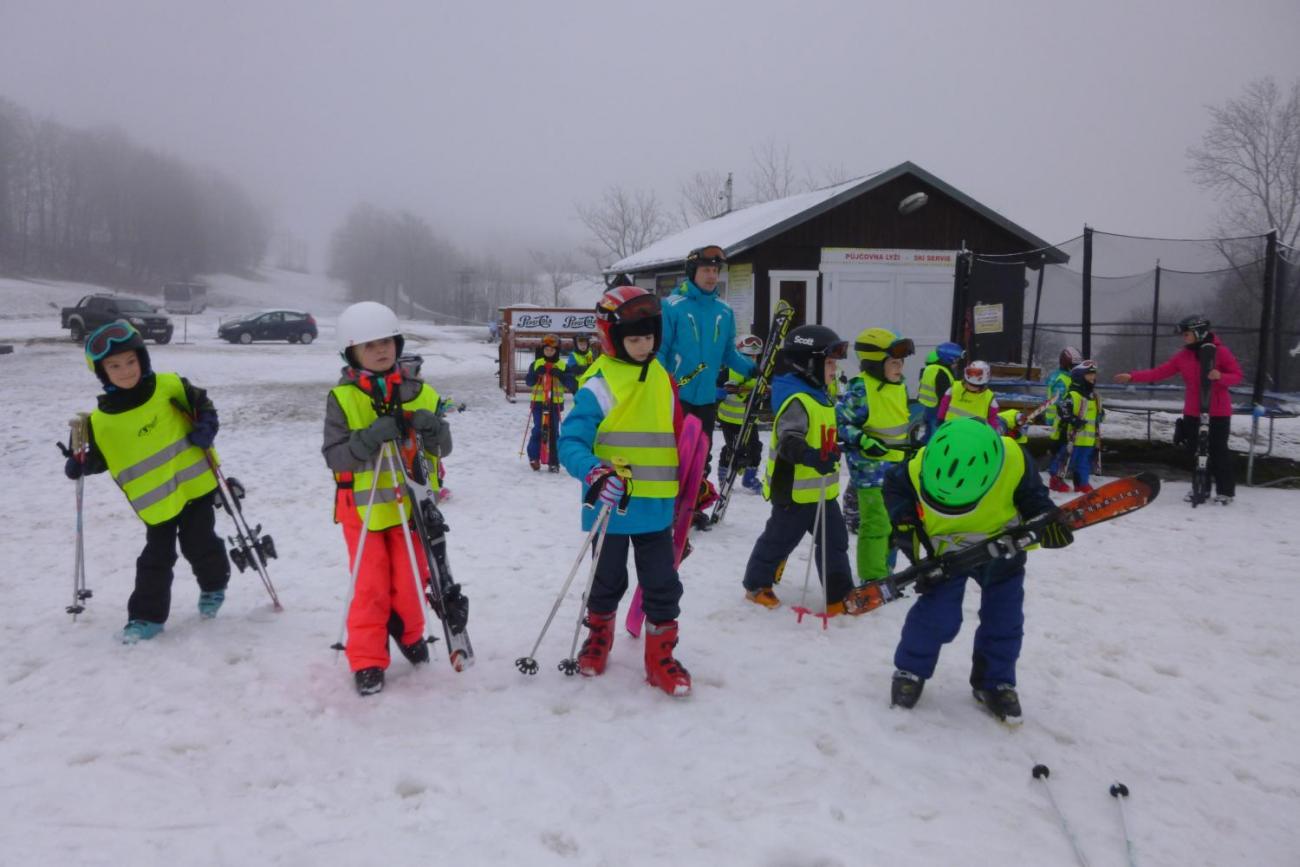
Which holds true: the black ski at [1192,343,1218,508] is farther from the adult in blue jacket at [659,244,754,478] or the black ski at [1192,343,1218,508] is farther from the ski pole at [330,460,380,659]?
the ski pole at [330,460,380,659]

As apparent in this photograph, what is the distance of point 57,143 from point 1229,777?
3892 inches

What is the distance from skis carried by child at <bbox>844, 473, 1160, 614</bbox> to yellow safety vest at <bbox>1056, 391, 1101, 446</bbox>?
603 cm

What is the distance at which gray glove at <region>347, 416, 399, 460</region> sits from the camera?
12.1ft

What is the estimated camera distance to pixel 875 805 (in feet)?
10.1

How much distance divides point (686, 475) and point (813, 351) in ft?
4.54

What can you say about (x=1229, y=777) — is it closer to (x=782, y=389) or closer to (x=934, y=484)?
(x=934, y=484)

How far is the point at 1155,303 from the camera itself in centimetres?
1238

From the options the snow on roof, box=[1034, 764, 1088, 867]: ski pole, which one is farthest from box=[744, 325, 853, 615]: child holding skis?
the snow on roof

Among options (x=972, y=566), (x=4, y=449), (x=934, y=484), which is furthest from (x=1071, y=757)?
(x=4, y=449)

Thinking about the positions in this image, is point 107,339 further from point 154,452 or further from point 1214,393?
point 1214,393

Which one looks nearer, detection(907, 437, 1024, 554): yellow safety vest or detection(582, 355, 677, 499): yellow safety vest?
detection(907, 437, 1024, 554): yellow safety vest

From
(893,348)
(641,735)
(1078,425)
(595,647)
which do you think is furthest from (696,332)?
(1078,425)

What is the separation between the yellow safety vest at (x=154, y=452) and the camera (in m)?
4.36

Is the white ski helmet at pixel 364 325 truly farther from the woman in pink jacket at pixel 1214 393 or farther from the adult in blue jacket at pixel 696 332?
the woman in pink jacket at pixel 1214 393
